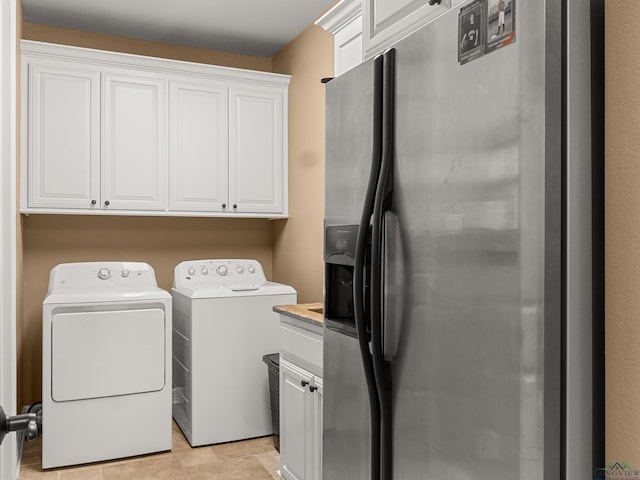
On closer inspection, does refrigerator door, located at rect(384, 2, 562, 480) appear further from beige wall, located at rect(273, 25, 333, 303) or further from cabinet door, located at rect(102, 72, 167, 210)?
cabinet door, located at rect(102, 72, 167, 210)

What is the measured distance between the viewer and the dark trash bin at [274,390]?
3.22 metres

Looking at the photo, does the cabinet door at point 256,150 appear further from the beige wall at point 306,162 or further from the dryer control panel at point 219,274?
the dryer control panel at point 219,274

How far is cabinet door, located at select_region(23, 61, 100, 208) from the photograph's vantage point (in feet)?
10.9

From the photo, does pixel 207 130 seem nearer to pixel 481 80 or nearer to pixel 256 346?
pixel 256 346

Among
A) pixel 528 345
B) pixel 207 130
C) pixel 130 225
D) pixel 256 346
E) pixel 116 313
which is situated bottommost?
pixel 256 346

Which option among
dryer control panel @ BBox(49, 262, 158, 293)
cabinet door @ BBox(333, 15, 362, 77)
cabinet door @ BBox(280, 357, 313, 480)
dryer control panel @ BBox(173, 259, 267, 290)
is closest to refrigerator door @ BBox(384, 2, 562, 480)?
cabinet door @ BBox(280, 357, 313, 480)

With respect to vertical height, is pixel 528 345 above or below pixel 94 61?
below

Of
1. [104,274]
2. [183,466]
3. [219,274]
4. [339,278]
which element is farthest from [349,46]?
[183,466]

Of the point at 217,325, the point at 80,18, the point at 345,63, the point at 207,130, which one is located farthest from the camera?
the point at 207,130

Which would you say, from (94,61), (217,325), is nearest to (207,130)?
(94,61)

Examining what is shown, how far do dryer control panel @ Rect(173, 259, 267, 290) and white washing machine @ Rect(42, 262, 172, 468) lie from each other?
404mm

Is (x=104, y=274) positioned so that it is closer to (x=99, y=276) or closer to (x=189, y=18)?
(x=99, y=276)

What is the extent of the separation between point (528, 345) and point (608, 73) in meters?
0.48

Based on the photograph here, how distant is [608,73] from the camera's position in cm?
95
